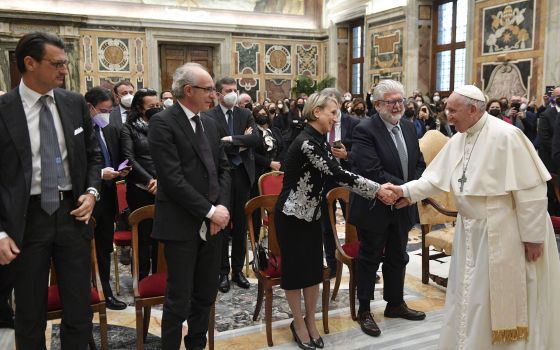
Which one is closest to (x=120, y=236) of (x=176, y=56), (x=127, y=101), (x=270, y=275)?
(x=127, y=101)

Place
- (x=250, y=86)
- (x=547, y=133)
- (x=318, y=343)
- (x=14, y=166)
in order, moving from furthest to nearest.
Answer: (x=250, y=86), (x=547, y=133), (x=318, y=343), (x=14, y=166)

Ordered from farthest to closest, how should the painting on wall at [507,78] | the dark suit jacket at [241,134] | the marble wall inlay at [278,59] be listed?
the marble wall inlay at [278,59] < the painting on wall at [507,78] < the dark suit jacket at [241,134]

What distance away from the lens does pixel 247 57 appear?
53.7 feet

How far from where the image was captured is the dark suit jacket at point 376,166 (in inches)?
146

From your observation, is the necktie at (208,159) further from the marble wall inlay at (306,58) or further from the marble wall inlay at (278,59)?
the marble wall inlay at (306,58)

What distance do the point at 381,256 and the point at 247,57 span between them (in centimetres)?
1332

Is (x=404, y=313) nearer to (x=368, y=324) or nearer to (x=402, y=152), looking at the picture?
(x=368, y=324)

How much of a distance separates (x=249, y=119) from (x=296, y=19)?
13.0 metres

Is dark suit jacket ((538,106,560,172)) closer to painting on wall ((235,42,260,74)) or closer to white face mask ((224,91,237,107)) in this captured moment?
white face mask ((224,91,237,107))

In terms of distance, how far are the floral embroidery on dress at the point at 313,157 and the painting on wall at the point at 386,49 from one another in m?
11.1

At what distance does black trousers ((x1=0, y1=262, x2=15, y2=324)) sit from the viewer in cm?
339

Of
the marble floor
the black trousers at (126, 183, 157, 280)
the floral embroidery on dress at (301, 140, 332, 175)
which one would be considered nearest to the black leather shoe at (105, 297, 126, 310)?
the marble floor

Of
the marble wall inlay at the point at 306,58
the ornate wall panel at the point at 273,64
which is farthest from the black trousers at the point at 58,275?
the marble wall inlay at the point at 306,58

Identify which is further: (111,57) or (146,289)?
(111,57)
